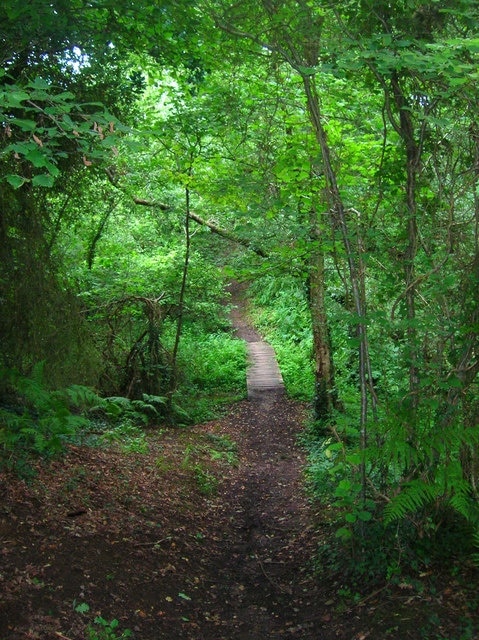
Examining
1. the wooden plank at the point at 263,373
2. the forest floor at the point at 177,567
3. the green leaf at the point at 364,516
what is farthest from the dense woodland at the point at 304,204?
the wooden plank at the point at 263,373

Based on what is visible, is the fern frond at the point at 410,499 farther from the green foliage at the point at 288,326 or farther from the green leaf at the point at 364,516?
the green foliage at the point at 288,326

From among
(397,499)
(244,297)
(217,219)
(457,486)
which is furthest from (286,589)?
(244,297)

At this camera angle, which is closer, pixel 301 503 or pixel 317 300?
pixel 301 503

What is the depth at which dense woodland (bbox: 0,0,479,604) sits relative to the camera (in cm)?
418

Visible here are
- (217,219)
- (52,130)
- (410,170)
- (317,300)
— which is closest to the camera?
(52,130)

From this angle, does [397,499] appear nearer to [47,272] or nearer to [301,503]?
[301,503]

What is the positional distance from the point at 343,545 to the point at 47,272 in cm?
447

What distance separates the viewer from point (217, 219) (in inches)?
566

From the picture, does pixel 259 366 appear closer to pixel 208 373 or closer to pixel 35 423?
pixel 208 373

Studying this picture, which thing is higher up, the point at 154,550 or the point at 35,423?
the point at 35,423

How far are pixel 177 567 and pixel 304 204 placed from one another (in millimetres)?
4141

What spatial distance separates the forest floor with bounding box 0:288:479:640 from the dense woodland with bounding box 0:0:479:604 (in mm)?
A: 388

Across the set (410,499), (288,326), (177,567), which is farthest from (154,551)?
(288,326)

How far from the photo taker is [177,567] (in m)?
5.23
